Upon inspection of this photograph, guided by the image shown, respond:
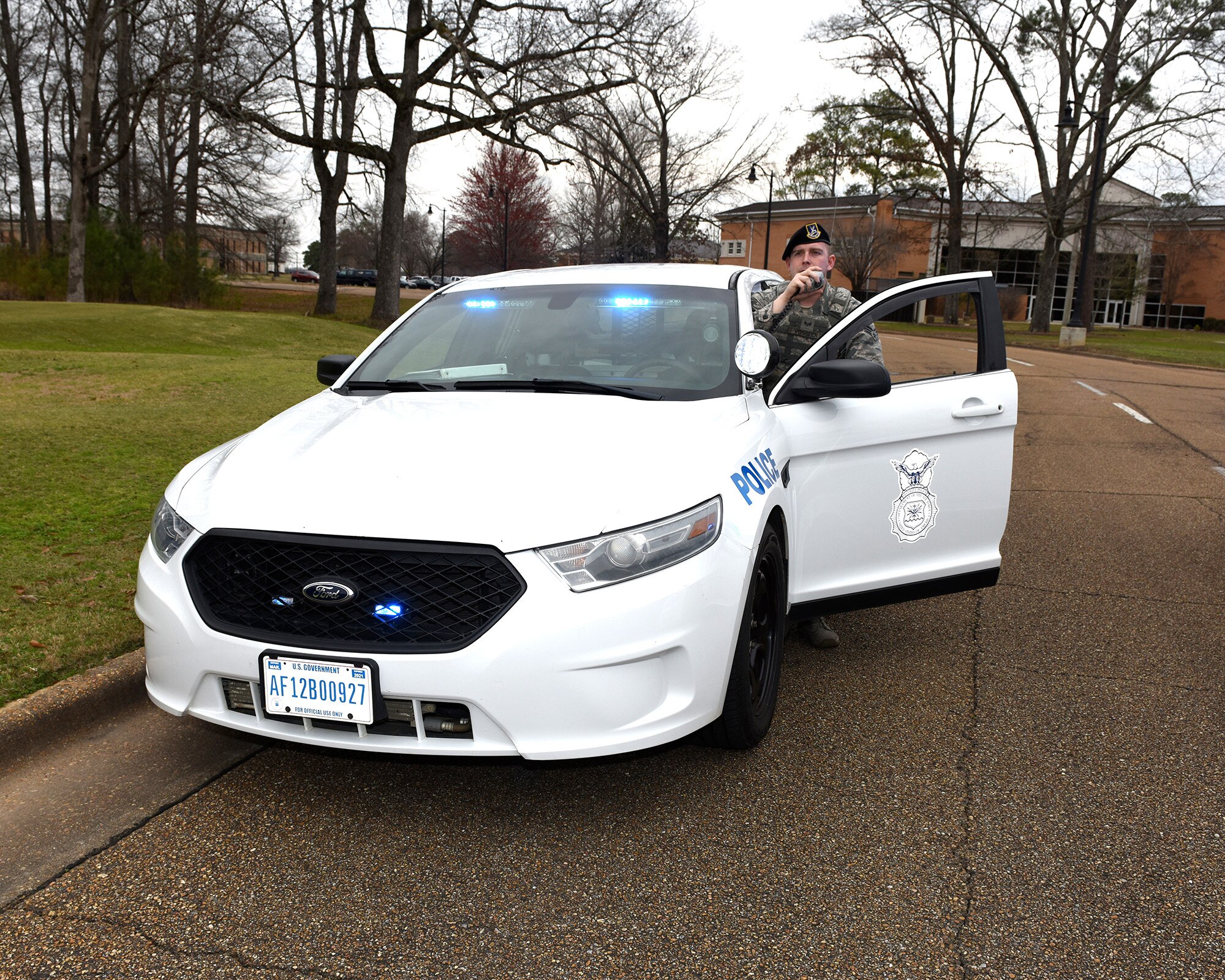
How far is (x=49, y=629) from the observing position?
14.8 feet

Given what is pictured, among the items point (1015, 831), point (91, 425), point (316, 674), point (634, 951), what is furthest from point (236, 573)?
point (91, 425)

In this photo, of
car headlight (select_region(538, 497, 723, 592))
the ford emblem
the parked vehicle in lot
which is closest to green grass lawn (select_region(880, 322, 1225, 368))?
car headlight (select_region(538, 497, 723, 592))

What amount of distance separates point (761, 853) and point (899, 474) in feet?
6.17

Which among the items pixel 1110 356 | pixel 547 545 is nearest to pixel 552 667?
pixel 547 545

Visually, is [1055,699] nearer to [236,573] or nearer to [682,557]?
[682,557]

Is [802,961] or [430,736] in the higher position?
[430,736]

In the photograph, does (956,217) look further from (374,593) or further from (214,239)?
(374,593)

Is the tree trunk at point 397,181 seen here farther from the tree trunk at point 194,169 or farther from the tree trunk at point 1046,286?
the tree trunk at point 1046,286

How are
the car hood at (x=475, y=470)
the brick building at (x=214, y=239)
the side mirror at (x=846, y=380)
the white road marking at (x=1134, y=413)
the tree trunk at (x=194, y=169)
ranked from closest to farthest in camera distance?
1. the car hood at (x=475, y=470)
2. the side mirror at (x=846, y=380)
3. the white road marking at (x=1134, y=413)
4. the tree trunk at (x=194, y=169)
5. the brick building at (x=214, y=239)

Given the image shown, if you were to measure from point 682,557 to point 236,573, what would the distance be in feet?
4.27

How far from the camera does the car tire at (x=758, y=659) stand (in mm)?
3488

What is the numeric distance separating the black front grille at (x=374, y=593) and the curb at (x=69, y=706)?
1.13 m

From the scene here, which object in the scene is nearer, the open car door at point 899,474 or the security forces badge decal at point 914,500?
the open car door at point 899,474

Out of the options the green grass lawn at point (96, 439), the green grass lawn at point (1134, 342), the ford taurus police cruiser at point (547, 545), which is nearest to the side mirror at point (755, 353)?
the ford taurus police cruiser at point (547, 545)
